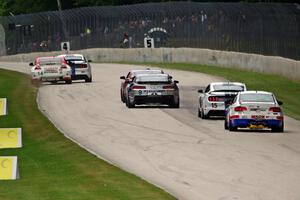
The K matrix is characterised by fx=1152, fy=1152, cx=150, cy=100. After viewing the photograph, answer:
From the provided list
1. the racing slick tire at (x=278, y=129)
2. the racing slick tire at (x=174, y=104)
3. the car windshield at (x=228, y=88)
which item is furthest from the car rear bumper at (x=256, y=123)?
the racing slick tire at (x=174, y=104)

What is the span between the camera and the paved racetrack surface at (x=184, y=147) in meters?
21.5

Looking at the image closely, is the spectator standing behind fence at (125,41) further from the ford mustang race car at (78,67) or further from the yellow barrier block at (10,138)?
the yellow barrier block at (10,138)

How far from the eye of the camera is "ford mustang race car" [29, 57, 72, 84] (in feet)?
185

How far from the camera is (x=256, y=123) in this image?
111 ft

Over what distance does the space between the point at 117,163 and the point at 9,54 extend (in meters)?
68.3

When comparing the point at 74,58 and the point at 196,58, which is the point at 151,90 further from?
the point at 196,58

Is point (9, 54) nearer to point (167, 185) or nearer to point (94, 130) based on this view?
point (94, 130)

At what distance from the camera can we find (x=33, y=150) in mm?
28891

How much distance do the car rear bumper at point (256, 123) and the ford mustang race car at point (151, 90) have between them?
8164mm

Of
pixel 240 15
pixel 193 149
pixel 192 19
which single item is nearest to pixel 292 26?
pixel 240 15

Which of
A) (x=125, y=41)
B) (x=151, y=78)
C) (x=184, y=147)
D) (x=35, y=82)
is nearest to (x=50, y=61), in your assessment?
(x=35, y=82)

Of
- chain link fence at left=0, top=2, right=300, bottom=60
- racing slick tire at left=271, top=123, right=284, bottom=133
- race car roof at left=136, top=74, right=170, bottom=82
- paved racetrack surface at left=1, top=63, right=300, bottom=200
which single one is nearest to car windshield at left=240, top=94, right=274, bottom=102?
racing slick tire at left=271, top=123, right=284, bottom=133

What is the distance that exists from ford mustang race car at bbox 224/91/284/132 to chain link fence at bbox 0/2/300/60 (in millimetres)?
21938

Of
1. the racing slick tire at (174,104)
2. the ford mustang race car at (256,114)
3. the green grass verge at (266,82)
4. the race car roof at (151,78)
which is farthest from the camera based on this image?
the green grass verge at (266,82)
